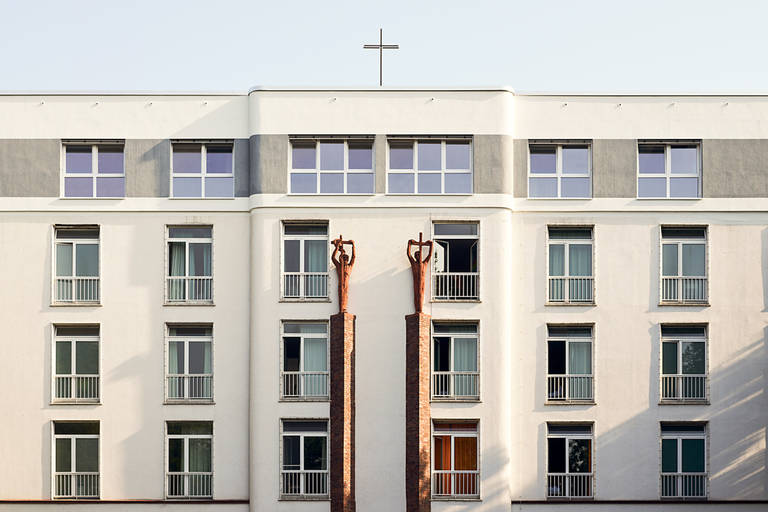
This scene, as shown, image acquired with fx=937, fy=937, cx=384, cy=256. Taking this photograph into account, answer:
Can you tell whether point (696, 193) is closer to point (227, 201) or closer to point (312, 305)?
point (312, 305)

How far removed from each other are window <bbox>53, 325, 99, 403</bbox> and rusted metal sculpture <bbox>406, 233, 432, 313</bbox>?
32.2 feet

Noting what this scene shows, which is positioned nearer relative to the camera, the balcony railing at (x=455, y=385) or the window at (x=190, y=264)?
the balcony railing at (x=455, y=385)

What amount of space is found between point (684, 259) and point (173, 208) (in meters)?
15.8

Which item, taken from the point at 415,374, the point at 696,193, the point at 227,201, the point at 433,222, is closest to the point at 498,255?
the point at 433,222

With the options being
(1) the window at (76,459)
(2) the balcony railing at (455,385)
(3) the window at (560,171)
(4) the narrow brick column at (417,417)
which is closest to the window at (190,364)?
(1) the window at (76,459)

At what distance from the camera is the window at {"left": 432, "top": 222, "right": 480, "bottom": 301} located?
2834 cm

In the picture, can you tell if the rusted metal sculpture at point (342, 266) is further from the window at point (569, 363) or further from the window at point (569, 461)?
the window at point (569, 461)

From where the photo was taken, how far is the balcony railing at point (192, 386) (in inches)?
1118

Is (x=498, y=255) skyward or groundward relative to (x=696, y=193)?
groundward

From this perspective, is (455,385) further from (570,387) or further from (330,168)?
(330,168)

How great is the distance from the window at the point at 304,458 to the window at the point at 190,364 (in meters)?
2.76

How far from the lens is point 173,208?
28.8 metres

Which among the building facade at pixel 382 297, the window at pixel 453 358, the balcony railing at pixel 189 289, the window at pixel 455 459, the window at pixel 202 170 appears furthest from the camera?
the window at pixel 202 170

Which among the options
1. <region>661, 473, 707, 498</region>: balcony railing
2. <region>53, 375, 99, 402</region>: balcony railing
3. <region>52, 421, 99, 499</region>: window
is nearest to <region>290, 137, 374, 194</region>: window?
<region>53, 375, 99, 402</region>: balcony railing
